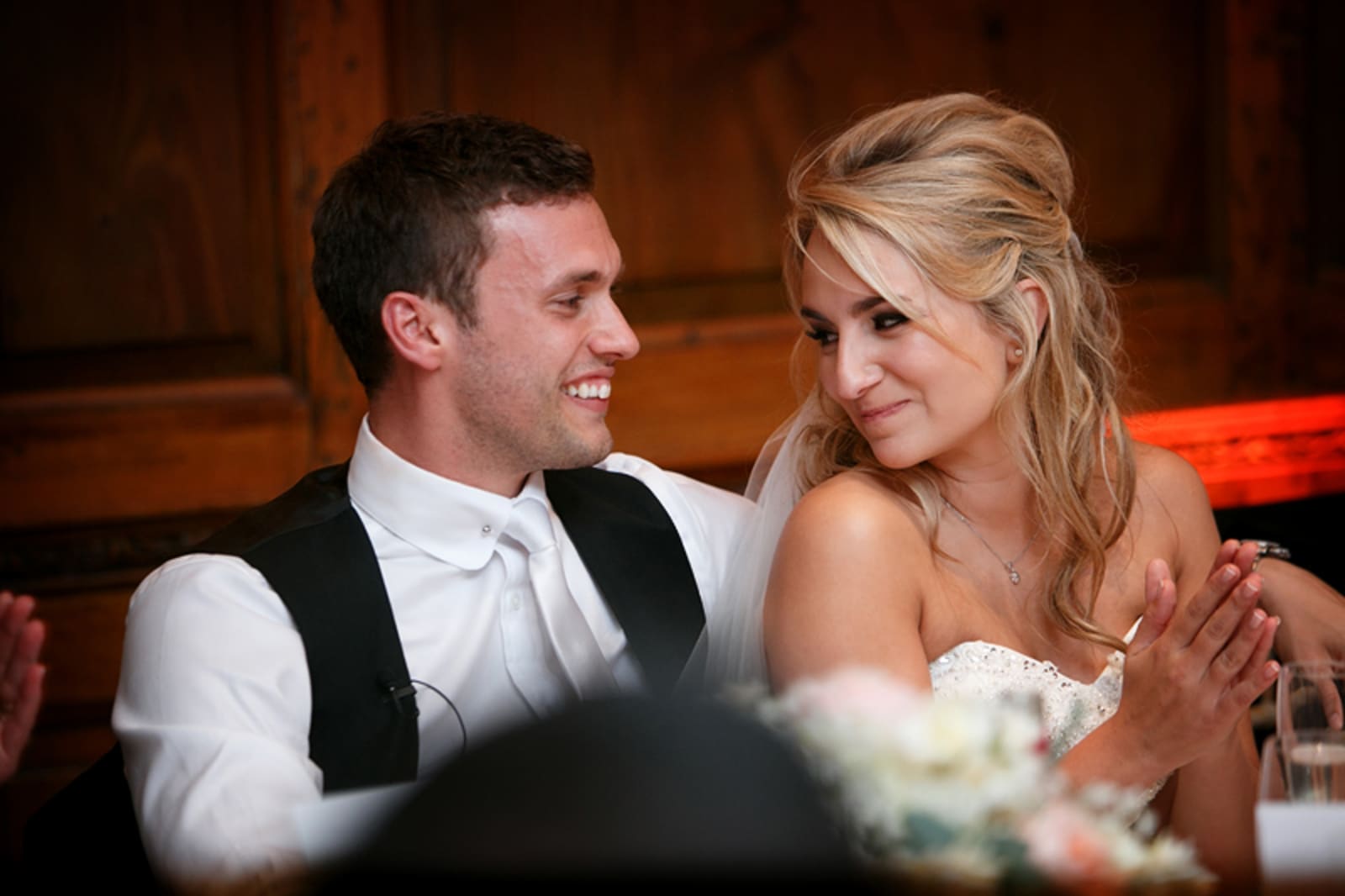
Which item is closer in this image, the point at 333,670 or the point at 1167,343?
the point at 333,670

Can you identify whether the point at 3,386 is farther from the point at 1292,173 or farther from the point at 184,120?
the point at 1292,173

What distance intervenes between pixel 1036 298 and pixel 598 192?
153 cm

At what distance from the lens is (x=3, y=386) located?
10.1 ft

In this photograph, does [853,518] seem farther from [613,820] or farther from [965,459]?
[613,820]

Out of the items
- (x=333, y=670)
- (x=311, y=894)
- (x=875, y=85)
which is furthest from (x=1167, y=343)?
(x=311, y=894)

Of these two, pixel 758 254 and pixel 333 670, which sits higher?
pixel 758 254

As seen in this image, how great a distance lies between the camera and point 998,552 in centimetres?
224

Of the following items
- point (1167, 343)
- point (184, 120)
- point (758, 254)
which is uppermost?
point (184, 120)

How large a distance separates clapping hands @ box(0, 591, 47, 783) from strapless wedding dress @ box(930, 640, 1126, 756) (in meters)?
1.14

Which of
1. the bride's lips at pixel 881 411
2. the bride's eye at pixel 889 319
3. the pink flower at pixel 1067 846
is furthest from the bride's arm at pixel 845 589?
the pink flower at pixel 1067 846

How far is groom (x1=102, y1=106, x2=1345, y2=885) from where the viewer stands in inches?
76.4

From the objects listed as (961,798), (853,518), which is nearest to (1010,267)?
(853,518)

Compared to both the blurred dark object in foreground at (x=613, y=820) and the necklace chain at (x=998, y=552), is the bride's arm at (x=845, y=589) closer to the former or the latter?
the necklace chain at (x=998, y=552)

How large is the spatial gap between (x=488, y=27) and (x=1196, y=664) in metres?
2.26
